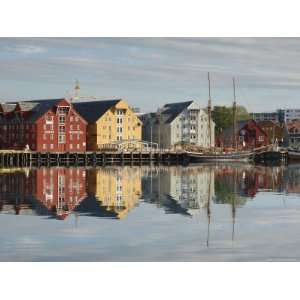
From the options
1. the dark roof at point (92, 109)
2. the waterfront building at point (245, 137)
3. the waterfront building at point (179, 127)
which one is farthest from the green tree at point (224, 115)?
the dark roof at point (92, 109)

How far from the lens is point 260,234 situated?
10930 millimetres

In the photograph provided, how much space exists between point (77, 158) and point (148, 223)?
2285 centimetres

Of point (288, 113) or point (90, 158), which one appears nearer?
point (288, 113)

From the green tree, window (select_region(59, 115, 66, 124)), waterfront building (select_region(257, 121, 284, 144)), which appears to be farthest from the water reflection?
waterfront building (select_region(257, 121, 284, 144))

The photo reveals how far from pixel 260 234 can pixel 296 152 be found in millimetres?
32214

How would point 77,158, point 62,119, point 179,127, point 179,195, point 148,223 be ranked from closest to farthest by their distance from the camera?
point 148,223, point 179,195, point 179,127, point 62,119, point 77,158

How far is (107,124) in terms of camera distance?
94.4ft

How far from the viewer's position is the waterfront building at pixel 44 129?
28.0 meters

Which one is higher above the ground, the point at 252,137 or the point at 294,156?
the point at 252,137

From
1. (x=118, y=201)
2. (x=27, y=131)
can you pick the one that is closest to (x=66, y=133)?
(x=27, y=131)

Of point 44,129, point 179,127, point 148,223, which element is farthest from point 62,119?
point 148,223

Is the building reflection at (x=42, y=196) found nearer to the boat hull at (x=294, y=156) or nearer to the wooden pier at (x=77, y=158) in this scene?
the wooden pier at (x=77, y=158)

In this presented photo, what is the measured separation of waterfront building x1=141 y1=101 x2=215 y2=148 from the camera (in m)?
24.4

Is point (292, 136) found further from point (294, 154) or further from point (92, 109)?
point (92, 109)
